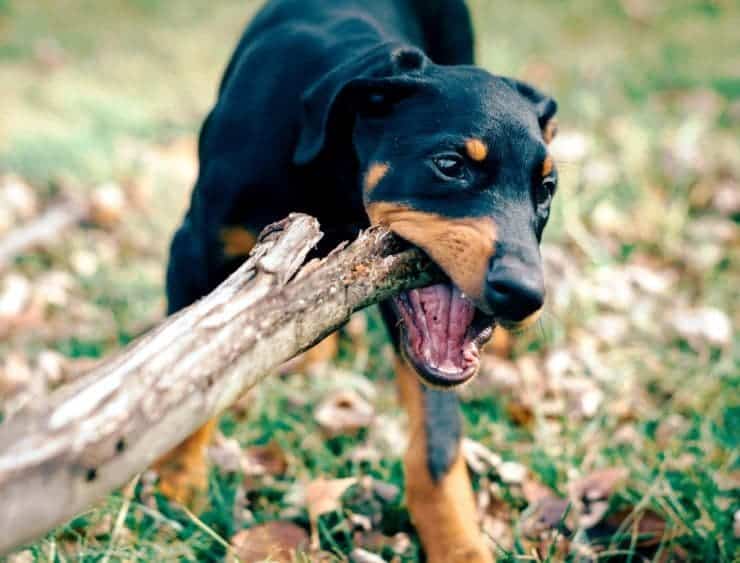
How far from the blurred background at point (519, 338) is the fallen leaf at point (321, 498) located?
12mm

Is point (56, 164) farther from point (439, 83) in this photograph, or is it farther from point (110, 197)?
point (439, 83)

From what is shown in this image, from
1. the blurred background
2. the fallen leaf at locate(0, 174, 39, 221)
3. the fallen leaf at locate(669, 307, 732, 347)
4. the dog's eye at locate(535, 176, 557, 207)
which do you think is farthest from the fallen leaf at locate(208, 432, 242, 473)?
the fallen leaf at locate(0, 174, 39, 221)

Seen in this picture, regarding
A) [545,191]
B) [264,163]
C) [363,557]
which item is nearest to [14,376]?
[264,163]

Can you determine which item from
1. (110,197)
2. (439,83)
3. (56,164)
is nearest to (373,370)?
(439,83)

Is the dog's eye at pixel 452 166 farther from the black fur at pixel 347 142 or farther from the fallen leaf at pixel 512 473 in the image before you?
the fallen leaf at pixel 512 473

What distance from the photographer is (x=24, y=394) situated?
122 inches

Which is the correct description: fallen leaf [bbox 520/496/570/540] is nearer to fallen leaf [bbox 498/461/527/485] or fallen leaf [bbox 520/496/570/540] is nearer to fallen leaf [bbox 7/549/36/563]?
fallen leaf [bbox 498/461/527/485]

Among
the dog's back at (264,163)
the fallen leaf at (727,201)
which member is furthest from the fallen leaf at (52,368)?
the fallen leaf at (727,201)

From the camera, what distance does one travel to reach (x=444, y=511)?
2.43 metres

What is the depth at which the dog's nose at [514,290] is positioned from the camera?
6.31 feet

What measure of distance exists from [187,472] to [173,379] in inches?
51.0

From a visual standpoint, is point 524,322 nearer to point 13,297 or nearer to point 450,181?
point 450,181

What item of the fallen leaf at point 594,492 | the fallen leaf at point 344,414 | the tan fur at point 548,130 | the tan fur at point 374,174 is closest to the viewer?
the tan fur at point 374,174

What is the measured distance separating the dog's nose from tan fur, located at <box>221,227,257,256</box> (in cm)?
85
